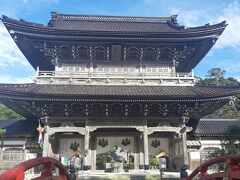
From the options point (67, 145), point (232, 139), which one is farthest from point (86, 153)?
point (232, 139)

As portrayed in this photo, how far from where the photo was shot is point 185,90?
18750mm

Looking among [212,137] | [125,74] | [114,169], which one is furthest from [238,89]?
[114,169]

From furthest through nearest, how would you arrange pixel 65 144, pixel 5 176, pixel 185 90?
pixel 65 144, pixel 185 90, pixel 5 176

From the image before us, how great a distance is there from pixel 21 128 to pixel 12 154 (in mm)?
2121

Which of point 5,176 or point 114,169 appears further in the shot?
point 114,169

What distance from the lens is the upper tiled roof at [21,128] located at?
21.2 m

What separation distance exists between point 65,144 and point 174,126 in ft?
26.9

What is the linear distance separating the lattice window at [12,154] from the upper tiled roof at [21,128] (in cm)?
122

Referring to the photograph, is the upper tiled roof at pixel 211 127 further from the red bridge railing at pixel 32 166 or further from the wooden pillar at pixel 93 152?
the red bridge railing at pixel 32 166

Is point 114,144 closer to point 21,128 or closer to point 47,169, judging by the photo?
point 21,128

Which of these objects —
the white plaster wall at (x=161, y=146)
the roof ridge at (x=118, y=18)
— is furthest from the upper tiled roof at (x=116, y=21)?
the white plaster wall at (x=161, y=146)

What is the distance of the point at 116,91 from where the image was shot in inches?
715

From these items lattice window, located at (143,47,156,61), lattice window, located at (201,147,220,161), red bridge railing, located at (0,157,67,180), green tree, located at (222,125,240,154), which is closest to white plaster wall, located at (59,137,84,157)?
lattice window, located at (143,47,156,61)

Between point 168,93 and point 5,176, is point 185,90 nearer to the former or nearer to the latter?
point 168,93
